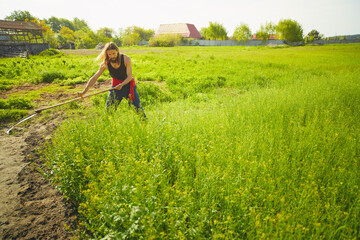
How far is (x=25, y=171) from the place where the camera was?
3.43 meters

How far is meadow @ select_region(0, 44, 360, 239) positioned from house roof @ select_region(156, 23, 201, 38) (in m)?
66.3

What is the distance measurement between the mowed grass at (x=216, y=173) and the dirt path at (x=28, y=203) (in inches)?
8.6

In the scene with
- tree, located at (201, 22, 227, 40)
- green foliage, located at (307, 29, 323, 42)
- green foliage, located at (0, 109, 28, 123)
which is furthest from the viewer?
tree, located at (201, 22, 227, 40)

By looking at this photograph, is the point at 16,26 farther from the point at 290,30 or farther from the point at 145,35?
the point at 290,30

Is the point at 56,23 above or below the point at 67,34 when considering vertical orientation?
above

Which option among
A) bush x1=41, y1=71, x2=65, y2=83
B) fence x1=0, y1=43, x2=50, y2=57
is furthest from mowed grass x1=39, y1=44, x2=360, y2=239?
fence x1=0, y1=43, x2=50, y2=57

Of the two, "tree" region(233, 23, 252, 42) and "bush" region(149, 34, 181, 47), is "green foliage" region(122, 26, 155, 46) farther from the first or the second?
"tree" region(233, 23, 252, 42)

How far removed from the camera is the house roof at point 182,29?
220 ft

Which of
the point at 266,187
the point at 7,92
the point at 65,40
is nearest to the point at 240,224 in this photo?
the point at 266,187

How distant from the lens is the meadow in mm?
2033

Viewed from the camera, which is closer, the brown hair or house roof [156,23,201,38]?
the brown hair

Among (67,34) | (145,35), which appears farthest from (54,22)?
(145,35)

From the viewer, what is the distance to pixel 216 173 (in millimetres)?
2645

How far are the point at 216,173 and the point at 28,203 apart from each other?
2.78 metres
